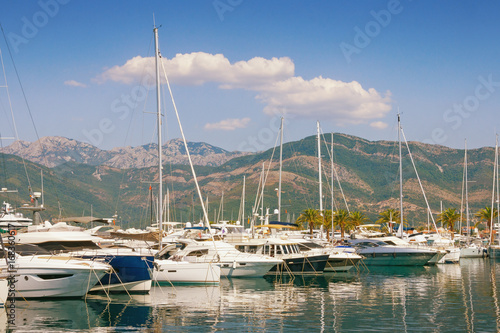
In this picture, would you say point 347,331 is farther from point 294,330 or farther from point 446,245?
point 446,245

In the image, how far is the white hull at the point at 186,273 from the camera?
38344mm

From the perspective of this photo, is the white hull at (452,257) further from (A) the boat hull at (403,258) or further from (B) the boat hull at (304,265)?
(B) the boat hull at (304,265)

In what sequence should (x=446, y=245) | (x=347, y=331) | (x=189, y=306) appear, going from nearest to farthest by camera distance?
(x=347, y=331) → (x=189, y=306) → (x=446, y=245)

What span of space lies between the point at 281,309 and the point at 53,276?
12.8 meters

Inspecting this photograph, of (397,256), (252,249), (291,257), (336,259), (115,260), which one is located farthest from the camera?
(397,256)

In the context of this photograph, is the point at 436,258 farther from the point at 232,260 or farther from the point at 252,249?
the point at 232,260

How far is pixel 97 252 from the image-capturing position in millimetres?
35031

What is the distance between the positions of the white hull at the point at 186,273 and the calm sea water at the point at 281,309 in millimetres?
660

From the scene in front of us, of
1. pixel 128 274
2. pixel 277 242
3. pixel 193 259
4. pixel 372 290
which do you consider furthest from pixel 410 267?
pixel 128 274

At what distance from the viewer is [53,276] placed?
30.3 m

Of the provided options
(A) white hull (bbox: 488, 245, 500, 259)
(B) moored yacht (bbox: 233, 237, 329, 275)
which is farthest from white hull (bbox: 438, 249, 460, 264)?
(B) moored yacht (bbox: 233, 237, 329, 275)

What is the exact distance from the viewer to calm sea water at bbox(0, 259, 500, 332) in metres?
24.5

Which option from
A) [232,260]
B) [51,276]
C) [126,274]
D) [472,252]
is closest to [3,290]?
[51,276]

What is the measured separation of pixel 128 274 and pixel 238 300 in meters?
6.91
